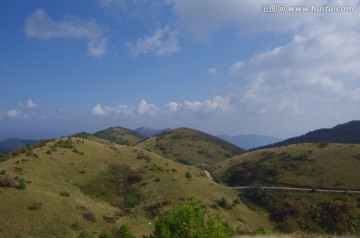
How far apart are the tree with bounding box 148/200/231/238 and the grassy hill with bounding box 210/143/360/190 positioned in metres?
82.3

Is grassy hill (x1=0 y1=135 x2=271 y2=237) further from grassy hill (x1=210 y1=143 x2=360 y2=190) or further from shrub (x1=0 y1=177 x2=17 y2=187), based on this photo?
grassy hill (x1=210 y1=143 x2=360 y2=190)

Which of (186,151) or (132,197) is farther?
(186,151)

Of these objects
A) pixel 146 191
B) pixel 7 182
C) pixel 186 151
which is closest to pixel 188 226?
pixel 7 182

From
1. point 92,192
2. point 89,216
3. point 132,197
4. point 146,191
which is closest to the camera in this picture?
point 89,216

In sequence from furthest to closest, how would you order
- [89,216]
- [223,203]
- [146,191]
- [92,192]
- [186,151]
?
[186,151] → [223,203] → [146,191] → [92,192] → [89,216]

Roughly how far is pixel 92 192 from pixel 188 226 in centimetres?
5461

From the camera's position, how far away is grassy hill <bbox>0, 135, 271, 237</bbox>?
1907 inches

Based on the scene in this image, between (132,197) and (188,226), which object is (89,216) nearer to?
(132,197)

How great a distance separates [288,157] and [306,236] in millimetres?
101519

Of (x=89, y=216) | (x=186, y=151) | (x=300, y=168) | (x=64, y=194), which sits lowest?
(x=89, y=216)

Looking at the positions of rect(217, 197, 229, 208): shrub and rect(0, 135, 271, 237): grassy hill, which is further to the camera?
rect(217, 197, 229, 208): shrub

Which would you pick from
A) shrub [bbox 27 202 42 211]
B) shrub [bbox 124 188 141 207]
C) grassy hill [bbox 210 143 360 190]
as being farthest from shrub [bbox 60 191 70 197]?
grassy hill [bbox 210 143 360 190]

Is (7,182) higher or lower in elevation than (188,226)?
lower

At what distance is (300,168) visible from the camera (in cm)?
10512
